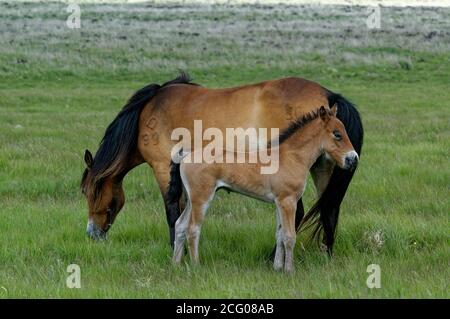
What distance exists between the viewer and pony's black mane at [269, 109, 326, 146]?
21.4 feet

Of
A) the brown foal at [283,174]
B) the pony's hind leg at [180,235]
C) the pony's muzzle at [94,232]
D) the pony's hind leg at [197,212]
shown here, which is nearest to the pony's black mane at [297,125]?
the brown foal at [283,174]

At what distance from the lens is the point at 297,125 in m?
6.54

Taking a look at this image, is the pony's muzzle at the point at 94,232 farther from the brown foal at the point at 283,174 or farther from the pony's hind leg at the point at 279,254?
the pony's hind leg at the point at 279,254

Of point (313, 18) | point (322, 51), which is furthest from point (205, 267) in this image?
point (313, 18)

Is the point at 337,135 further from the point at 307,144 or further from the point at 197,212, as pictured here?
the point at 197,212

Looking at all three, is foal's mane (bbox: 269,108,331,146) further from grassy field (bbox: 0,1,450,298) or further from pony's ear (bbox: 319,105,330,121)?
grassy field (bbox: 0,1,450,298)

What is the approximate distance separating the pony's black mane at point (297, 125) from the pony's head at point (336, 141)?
8 centimetres

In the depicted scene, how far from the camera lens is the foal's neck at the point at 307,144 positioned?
6.50m

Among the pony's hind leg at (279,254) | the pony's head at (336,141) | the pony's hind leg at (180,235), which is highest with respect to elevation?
the pony's head at (336,141)

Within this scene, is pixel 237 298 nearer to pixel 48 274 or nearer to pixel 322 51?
pixel 48 274

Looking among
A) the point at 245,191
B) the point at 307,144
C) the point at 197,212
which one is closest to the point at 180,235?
the point at 197,212

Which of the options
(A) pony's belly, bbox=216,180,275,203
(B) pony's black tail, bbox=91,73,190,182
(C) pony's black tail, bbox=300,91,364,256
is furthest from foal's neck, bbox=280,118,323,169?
(B) pony's black tail, bbox=91,73,190,182

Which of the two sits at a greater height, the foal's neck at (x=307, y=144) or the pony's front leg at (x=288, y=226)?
the foal's neck at (x=307, y=144)

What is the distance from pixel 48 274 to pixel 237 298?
1.88 meters
